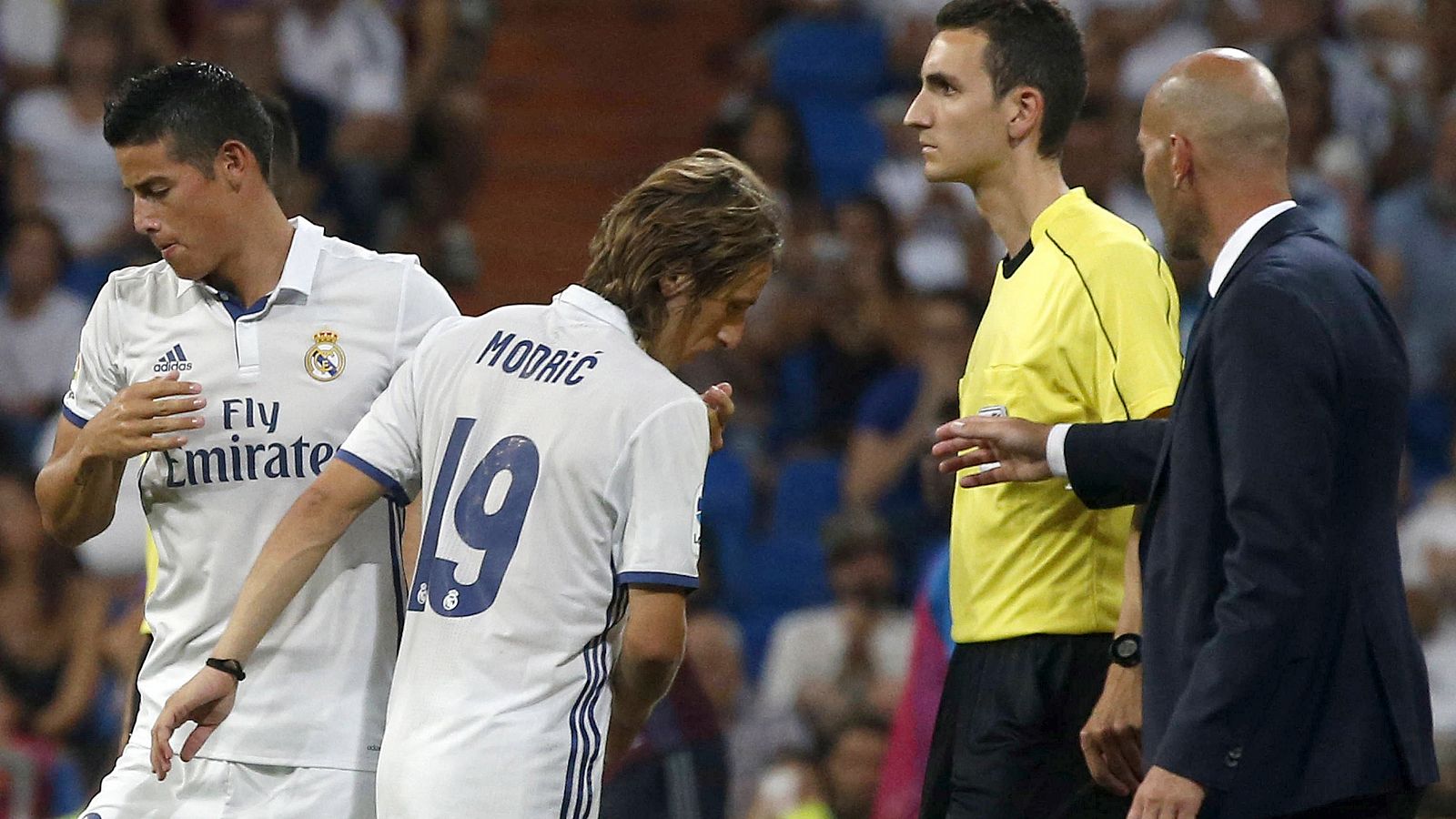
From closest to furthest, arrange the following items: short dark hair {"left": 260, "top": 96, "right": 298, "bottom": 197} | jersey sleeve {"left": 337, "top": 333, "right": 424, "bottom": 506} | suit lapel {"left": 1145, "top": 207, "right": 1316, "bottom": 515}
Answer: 1. suit lapel {"left": 1145, "top": 207, "right": 1316, "bottom": 515}
2. jersey sleeve {"left": 337, "top": 333, "right": 424, "bottom": 506}
3. short dark hair {"left": 260, "top": 96, "right": 298, "bottom": 197}

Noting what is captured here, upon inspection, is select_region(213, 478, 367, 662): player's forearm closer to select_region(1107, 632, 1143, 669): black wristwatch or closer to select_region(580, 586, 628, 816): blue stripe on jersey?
select_region(580, 586, 628, 816): blue stripe on jersey

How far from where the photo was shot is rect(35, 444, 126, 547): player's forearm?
12.0 feet

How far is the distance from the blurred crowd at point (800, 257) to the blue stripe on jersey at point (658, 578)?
2.85 m

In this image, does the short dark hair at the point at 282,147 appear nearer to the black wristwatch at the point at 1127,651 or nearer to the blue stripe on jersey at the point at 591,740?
the blue stripe on jersey at the point at 591,740

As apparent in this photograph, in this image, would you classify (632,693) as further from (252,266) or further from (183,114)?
(183,114)

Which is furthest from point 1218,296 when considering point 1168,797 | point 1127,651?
point 1168,797

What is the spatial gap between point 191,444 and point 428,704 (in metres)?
0.77

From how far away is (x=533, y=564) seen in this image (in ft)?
10.6

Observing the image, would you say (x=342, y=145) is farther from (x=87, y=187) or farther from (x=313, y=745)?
(x=313, y=745)

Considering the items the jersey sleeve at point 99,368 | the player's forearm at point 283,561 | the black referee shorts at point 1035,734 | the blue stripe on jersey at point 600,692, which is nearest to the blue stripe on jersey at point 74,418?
the jersey sleeve at point 99,368

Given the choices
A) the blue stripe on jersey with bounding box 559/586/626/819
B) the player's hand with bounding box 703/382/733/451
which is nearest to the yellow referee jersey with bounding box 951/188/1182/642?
the player's hand with bounding box 703/382/733/451

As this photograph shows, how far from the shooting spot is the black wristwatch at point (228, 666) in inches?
133

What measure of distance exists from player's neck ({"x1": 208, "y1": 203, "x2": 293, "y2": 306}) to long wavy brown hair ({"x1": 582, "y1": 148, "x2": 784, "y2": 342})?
70 cm

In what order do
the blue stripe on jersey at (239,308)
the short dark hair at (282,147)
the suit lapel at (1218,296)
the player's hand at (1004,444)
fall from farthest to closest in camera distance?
the short dark hair at (282,147)
the blue stripe on jersey at (239,308)
the player's hand at (1004,444)
the suit lapel at (1218,296)
